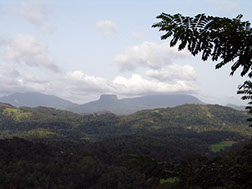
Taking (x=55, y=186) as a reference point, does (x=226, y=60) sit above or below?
above

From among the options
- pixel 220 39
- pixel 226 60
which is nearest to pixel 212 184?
pixel 226 60

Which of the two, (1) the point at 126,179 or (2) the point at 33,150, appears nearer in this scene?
(1) the point at 126,179

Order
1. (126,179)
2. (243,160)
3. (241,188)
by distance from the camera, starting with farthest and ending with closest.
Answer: (126,179) < (243,160) < (241,188)

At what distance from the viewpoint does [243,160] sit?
5.09 meters

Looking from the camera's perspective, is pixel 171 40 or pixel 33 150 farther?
pixel 33 150

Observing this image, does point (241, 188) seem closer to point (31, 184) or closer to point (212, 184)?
point (212, 184)

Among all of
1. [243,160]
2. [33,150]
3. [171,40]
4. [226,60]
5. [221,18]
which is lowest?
[33,150]

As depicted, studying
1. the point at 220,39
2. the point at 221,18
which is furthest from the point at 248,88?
the point at 221,18

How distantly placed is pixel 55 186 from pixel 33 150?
49267 millimetres

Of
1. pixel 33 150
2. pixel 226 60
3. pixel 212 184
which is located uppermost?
pixel 226 60

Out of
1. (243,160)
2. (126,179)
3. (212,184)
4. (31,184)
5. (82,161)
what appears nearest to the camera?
(212,184)

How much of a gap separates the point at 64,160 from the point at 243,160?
597 feet

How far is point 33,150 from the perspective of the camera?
550 feet

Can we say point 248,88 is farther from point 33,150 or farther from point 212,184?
point 33,150
